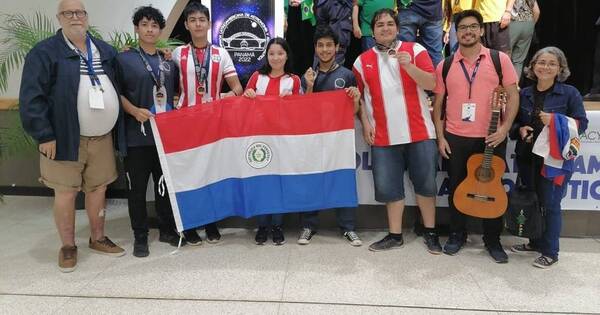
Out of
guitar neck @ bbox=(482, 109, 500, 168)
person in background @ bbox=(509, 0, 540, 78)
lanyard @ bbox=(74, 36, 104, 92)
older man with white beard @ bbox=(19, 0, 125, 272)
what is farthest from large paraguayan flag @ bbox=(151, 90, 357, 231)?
person in background @ bbox=(509, 0, 540, 78)

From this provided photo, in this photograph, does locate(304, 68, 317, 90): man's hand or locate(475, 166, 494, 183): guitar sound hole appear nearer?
locate(475, 166, 494, 183): guitar sound hole

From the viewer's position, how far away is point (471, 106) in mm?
2955

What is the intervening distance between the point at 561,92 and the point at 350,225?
166 cm

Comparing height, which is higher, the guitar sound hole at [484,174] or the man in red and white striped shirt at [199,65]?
the man in red and white striped shirt at [199,65]

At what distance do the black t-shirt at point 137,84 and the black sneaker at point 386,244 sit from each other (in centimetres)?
172

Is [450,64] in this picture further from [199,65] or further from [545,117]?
[199,65]

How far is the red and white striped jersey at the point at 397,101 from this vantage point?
3.09 m

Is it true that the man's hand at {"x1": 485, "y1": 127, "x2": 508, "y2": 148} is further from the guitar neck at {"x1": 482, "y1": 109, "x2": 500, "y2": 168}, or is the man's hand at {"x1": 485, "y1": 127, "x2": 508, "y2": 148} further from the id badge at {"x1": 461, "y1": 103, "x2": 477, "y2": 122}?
the id badge at {"x1": 461, "y1": 103, "x2": 477, "y2": 122}

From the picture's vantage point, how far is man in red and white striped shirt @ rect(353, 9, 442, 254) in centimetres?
303

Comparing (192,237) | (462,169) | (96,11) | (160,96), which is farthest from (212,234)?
(96,11)

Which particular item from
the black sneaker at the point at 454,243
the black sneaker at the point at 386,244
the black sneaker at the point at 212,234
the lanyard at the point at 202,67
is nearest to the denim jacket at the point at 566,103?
the black sneaker at the point at 454,243

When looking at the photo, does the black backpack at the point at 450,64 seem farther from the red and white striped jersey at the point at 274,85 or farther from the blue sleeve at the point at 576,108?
the red and white striped jersey at the point at 274,85

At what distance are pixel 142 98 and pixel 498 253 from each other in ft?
8.58

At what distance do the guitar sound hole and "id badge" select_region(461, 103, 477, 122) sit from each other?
33 centimetres
